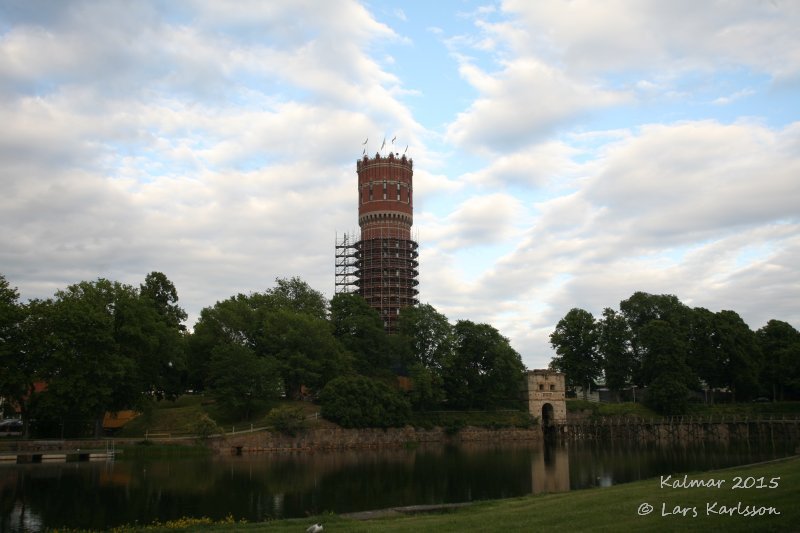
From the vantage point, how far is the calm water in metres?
26.0

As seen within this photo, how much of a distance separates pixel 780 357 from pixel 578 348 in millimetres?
23568

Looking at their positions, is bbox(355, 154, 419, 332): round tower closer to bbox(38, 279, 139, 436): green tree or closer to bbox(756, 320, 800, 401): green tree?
bbox(38, 279, 139, 436): green tree

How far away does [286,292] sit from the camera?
9512 cm

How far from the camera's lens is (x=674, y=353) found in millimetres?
75312

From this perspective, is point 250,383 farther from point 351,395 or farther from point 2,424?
point 2,424

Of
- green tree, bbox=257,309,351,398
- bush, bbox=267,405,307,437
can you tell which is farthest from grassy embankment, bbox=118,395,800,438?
green tree, bbox=257,309,351,398

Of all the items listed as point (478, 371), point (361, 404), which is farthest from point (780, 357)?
point (361, 404)

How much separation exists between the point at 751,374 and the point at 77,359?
7260cm

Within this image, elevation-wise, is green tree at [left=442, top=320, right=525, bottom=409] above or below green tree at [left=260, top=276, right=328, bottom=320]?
below

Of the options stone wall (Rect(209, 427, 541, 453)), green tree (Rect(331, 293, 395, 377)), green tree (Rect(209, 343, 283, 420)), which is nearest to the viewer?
stone wall (Rect(209, 427, 541, 453))

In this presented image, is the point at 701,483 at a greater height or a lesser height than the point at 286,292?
lesser

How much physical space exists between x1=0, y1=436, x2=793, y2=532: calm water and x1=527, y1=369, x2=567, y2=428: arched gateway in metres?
24.4

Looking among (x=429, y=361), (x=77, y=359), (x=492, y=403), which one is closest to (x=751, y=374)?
(x=492, y=403)

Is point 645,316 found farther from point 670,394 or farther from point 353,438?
point 353,438
